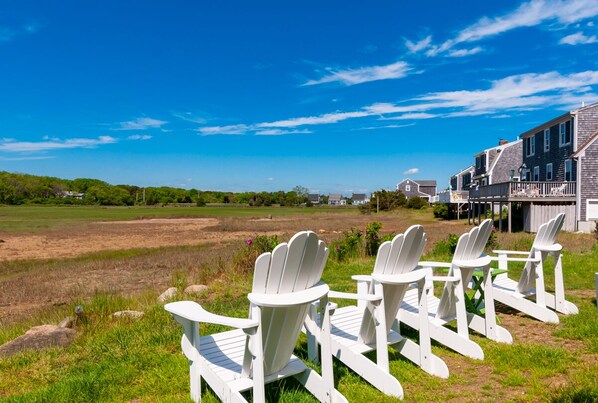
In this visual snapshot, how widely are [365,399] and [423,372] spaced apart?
772mm

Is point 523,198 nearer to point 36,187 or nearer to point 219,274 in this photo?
point 219,274

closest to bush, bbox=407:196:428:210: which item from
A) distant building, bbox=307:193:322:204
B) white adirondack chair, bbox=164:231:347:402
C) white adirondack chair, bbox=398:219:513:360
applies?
white adirondack chair, bbox=398:219:513:360

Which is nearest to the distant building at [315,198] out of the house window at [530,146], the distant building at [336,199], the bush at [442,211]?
the distant building at [336,199]

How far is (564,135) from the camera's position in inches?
944

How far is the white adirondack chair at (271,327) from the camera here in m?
2.49

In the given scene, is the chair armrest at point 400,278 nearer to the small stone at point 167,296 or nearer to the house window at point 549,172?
the small stone at point 167,296

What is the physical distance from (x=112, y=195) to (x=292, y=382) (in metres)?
126

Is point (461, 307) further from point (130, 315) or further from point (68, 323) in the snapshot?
point (68, 323)

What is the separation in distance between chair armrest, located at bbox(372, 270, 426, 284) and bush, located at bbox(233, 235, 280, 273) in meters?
6.58

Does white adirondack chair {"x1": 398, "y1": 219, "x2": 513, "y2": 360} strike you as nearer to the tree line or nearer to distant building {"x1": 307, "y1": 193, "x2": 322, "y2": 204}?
the tree line

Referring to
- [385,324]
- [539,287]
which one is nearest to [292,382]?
[385,324]

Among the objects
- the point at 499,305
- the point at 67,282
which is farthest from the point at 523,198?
the point at 67,282

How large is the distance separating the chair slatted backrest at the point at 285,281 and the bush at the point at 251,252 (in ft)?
22.4

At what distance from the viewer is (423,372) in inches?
145
